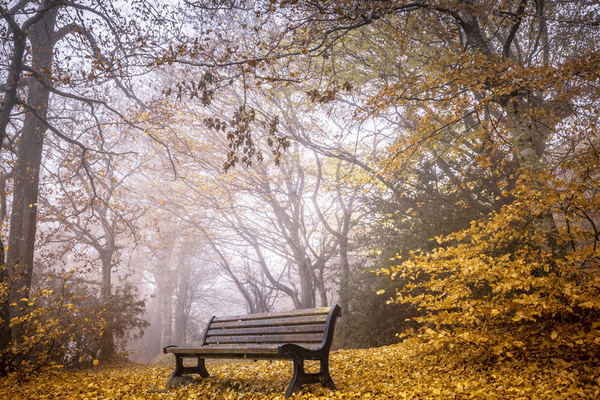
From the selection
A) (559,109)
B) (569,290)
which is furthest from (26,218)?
(559,109)

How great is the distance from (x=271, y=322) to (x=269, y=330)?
0.32ft

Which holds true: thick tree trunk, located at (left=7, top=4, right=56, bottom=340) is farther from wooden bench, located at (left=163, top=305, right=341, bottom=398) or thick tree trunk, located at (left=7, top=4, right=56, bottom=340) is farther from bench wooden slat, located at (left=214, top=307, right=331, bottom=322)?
bench wooden slat, located at (left=214, top=307, right=331, bottom=322)

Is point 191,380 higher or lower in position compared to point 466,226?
lower

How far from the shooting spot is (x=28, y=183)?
24.0ft

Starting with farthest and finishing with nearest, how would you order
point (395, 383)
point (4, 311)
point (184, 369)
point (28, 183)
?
point (28, 183) → point (4, 311) → point (184, 369) → point (395, 383)

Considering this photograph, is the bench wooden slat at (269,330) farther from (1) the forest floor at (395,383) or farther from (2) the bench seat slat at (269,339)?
(1) the forest floor at (395,383)

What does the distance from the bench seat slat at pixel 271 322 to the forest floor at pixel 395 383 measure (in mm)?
645

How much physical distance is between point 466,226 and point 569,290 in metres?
4.85

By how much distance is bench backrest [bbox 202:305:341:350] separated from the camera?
3.45 meters

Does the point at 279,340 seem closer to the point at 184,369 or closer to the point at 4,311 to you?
the point at 184,369

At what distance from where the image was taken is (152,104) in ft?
31.2

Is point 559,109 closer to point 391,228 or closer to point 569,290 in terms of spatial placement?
point 391,228

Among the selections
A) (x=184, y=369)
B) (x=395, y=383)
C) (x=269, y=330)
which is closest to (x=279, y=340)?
(x=269, y=330)

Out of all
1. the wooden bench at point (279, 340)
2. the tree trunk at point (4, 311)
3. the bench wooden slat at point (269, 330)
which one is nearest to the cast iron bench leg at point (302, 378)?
the wooden bench at point (279, 340)
